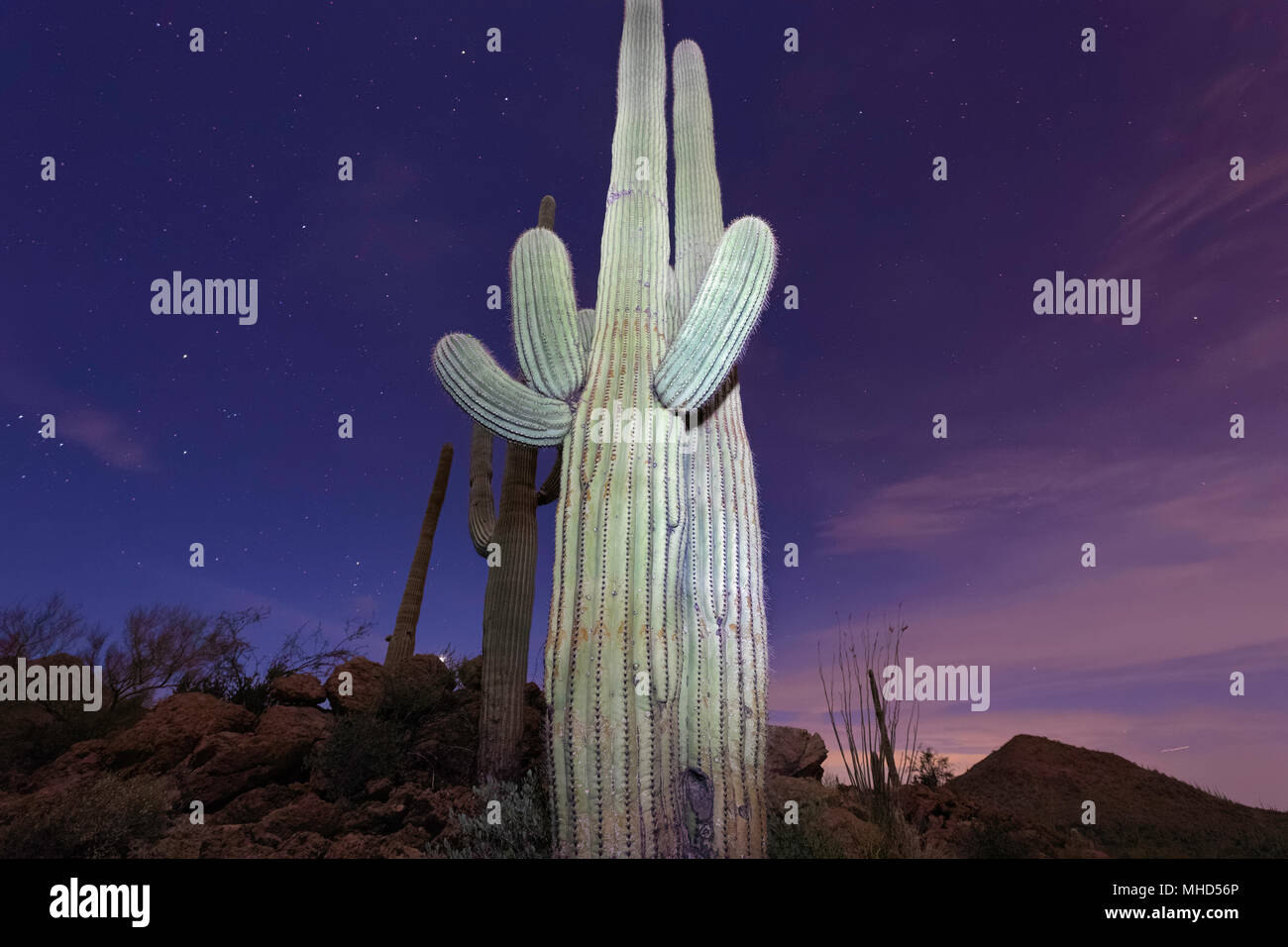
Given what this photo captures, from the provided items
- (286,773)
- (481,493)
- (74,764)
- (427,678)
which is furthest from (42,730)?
(481,493)

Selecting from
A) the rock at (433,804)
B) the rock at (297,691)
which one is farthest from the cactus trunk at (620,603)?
the rock at (297,691)

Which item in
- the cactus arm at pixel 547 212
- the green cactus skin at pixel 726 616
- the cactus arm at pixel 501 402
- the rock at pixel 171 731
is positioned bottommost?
the rock at pixel 171 731

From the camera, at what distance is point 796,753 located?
992 centimetres

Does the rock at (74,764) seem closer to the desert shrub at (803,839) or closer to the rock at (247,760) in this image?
the rock at (247,760)

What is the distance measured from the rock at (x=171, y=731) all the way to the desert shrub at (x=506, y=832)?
3580 mm

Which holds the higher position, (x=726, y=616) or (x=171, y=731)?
(x=726, y=616)

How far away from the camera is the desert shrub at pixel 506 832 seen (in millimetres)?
5352

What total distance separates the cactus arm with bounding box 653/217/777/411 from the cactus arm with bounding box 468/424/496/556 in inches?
192

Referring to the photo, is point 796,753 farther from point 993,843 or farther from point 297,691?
point 297,691

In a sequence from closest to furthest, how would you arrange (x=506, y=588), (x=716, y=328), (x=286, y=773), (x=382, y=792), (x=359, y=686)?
(x=716, y=328), (x=382, y=792), (x=286, y=773), (x=506, y=588), (x=359, y=686)

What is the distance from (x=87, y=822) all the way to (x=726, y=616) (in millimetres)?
5247

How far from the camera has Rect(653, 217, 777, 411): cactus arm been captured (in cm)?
479
